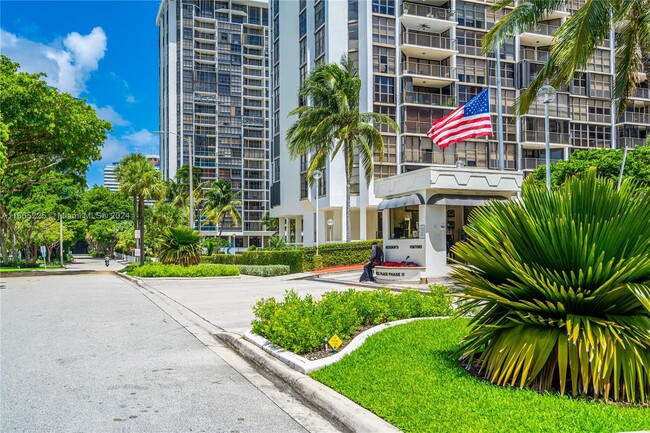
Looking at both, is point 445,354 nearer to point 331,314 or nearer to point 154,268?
point 331,314

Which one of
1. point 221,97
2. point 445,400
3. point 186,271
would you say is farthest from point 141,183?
point 221,97

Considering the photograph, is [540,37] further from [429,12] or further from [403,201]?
[403,201]

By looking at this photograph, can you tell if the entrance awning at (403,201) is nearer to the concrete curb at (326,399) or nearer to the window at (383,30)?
the concrete curb at (326,399)

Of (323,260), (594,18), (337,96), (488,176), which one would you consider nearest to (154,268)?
(323,260)

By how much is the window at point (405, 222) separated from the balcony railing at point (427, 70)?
2615 cm

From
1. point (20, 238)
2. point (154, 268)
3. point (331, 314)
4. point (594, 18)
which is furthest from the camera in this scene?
point (20, 238)

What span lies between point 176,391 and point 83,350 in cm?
345

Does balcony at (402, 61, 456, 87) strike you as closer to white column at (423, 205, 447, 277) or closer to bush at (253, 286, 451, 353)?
white column at (423, 205, 447, 277)

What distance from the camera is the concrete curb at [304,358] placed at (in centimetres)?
737

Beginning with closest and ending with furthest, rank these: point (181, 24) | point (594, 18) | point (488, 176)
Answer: point (594, 18), point (488, 176), point (181, 24)

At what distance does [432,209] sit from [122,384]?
722 inches

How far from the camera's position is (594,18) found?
14695 mm

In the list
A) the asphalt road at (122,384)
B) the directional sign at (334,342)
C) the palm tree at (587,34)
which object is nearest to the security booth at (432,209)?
the palm tree at (587,34)

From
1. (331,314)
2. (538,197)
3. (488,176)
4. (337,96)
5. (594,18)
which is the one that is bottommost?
(331,314)
